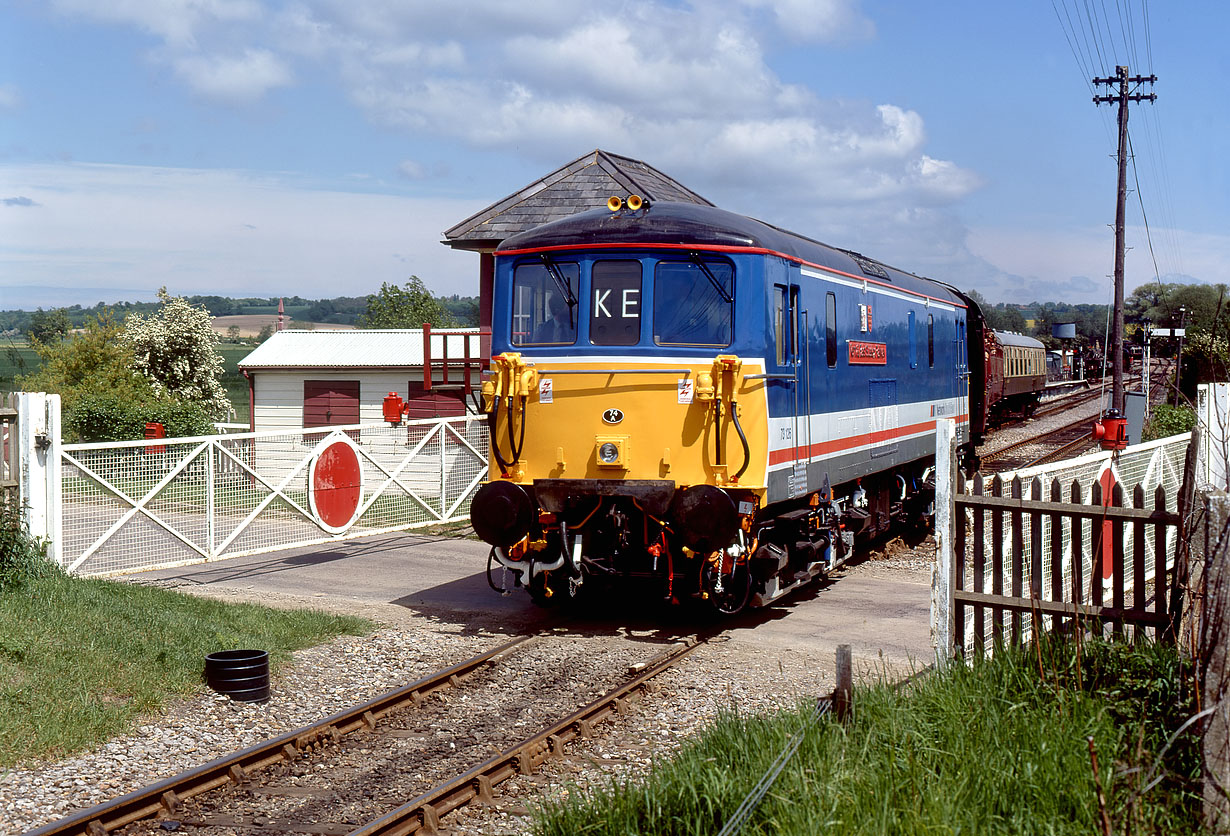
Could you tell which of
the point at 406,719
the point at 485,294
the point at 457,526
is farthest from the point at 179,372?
the point at 406,719

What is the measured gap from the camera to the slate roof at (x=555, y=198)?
22344mm

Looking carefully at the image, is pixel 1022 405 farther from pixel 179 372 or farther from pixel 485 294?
pixel 179 372

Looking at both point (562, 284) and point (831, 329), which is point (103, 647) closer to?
point (562, 284)

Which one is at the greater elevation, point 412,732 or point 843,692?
point 843,692

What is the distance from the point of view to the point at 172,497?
12.2m

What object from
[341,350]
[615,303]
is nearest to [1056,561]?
[615,303]

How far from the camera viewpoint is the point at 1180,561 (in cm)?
601

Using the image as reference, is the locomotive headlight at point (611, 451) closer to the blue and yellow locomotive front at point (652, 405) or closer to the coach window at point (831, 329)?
the blue and yellow locomotive front at point (652, 405)

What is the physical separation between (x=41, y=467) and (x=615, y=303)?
5.34 meters

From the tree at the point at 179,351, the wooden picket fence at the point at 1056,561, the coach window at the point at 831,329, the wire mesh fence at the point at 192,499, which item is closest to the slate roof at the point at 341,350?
the tree at the point at 179,351

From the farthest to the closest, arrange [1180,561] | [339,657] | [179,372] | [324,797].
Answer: [179,372] < [339,657] < [324,797] < [1180,561]

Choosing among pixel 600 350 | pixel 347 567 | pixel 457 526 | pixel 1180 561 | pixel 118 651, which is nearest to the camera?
pixel 1180 561

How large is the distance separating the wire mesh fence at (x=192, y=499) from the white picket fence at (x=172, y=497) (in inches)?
0.5

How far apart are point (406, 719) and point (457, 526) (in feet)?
32.6
